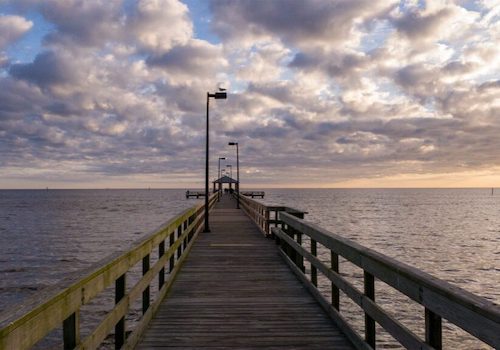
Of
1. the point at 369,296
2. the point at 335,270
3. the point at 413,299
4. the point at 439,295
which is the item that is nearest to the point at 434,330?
the point at 439,295

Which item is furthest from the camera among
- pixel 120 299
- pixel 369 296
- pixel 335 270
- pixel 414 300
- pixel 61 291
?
pixel 335 270

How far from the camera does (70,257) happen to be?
26484 millimetres

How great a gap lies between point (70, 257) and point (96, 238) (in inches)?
394

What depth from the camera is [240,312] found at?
6.57 metres

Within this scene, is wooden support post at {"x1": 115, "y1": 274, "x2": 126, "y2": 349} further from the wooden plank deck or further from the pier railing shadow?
the pier railing shadow

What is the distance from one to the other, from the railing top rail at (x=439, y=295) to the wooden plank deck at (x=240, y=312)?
1291 mm

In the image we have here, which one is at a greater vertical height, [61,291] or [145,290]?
[61,291]

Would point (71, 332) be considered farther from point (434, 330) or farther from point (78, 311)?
point (434, 330)

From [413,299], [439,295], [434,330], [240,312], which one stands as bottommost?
[240,312]

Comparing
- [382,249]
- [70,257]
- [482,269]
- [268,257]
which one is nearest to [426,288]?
[268,257]

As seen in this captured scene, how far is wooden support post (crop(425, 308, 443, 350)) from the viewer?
3.09 metres

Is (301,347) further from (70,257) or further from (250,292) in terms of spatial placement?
(70,257)

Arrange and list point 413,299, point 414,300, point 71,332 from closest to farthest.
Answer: point 71,332 → point 414,300 → point 413,299

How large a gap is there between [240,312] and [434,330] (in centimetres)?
384
